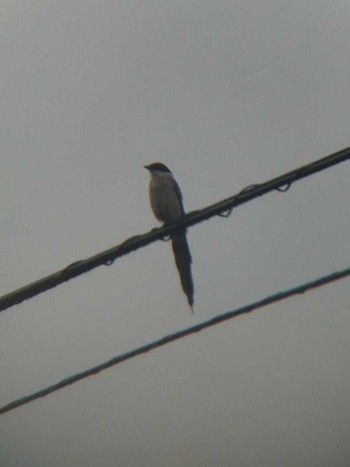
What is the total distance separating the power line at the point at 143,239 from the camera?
4.18 meters

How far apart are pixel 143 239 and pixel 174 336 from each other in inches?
32.0

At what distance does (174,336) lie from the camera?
402cm

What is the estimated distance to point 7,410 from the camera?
418 centimetres

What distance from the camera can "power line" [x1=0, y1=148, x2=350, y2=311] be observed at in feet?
13.7

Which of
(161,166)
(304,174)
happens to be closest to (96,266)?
(304,174)

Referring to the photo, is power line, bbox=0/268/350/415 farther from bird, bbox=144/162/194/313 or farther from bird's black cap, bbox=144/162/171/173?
bird's black cap, bbox=144/162/171/173

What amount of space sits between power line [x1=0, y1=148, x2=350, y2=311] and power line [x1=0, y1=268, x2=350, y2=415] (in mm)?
600

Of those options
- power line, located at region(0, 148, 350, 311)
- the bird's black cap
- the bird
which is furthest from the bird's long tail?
the bird's black cap

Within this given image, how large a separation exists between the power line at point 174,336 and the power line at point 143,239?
60cm

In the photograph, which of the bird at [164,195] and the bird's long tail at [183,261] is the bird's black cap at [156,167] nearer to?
the bird at [164,195]

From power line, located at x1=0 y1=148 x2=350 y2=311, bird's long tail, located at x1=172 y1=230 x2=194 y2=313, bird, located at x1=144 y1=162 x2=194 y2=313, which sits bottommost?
power line, located at x1=0 y1=148 x2=350 y2=311

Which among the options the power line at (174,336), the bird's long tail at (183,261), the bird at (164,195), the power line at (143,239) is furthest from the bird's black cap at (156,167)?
the power line at (174,336)

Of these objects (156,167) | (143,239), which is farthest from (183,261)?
(156,167)

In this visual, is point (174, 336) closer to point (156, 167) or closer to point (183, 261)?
point (183, 261)
